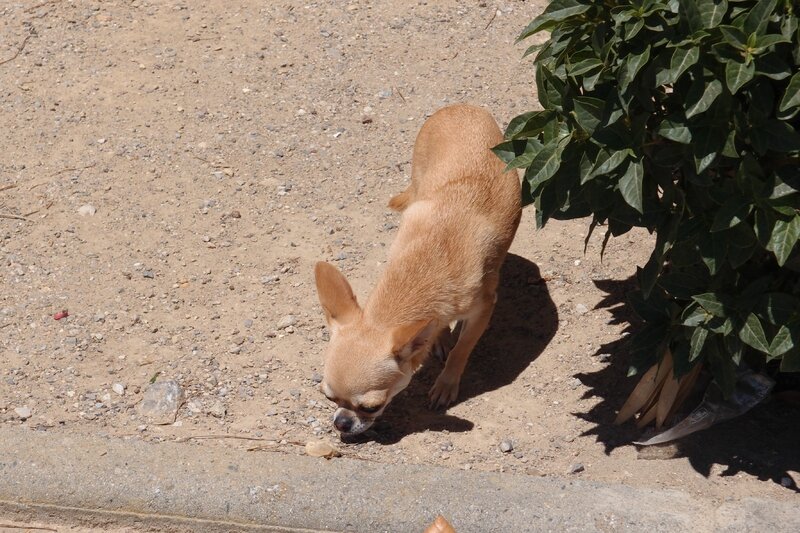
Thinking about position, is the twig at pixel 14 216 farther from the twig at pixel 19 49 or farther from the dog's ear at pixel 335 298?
the dog's ear at pixel 335 298

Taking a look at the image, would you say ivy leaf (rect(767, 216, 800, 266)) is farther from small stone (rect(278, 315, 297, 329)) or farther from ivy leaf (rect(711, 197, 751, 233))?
small stone (rect(278, 315, 297, 329))

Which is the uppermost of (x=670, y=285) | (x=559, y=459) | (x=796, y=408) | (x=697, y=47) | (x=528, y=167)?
(x=697, y=47)

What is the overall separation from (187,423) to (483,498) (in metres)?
1.61

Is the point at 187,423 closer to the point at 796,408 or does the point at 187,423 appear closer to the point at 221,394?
the point at 221,394

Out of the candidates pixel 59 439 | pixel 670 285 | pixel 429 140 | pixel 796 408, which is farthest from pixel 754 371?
pixel 59 439

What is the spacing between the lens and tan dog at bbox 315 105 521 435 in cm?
506

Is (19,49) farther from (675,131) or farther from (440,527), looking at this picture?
(675,131)

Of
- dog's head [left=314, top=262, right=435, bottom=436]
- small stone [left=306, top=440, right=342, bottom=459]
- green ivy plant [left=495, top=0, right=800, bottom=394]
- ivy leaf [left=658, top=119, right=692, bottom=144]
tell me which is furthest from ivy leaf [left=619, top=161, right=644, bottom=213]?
small stone [left=306, top=440, right=342, bottom=459]

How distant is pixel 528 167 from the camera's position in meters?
4.28

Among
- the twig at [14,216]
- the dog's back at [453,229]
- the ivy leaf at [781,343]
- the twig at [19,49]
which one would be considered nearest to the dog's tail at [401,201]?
the dog's back at [453,229]

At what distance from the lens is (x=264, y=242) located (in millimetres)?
6344

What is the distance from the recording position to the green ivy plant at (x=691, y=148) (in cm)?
370

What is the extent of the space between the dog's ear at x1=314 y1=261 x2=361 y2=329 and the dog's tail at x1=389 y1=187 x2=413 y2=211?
1236 mm

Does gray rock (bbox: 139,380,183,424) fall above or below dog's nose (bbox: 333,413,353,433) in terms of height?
below
